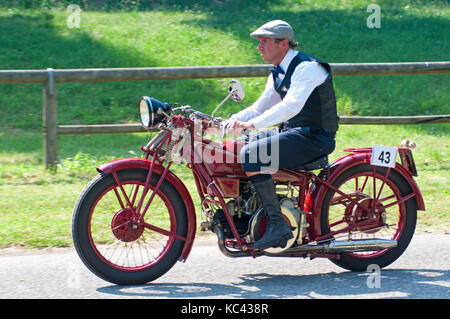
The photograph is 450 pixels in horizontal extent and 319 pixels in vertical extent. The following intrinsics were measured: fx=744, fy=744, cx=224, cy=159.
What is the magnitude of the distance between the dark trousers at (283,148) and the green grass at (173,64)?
2.09 meters

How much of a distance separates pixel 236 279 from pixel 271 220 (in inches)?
19.9

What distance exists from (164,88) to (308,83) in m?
8.52

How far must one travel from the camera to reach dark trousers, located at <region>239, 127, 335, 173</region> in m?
4.97

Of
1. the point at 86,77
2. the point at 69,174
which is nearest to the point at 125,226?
the point at 69,174

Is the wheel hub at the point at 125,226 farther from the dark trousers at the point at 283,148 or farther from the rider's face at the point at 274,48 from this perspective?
the rider's face at the point at 274,48

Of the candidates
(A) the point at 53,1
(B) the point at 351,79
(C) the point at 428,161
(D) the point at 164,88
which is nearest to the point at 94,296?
(C) the point at 428,161

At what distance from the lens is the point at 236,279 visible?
5.20 m

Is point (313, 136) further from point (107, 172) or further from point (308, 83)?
point (107, 172)

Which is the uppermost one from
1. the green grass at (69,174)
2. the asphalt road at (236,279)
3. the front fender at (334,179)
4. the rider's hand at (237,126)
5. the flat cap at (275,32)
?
the flat cap at (275,32)

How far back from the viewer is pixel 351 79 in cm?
1412

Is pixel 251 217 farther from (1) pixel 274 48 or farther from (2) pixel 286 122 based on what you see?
(1) pixel 274 48

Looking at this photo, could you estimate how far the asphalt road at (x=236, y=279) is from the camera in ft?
15.9

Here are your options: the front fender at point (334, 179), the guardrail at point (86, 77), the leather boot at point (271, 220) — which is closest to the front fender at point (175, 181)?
the leather boot at point (271, 220)

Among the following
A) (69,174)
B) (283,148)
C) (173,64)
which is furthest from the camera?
(173,64)
